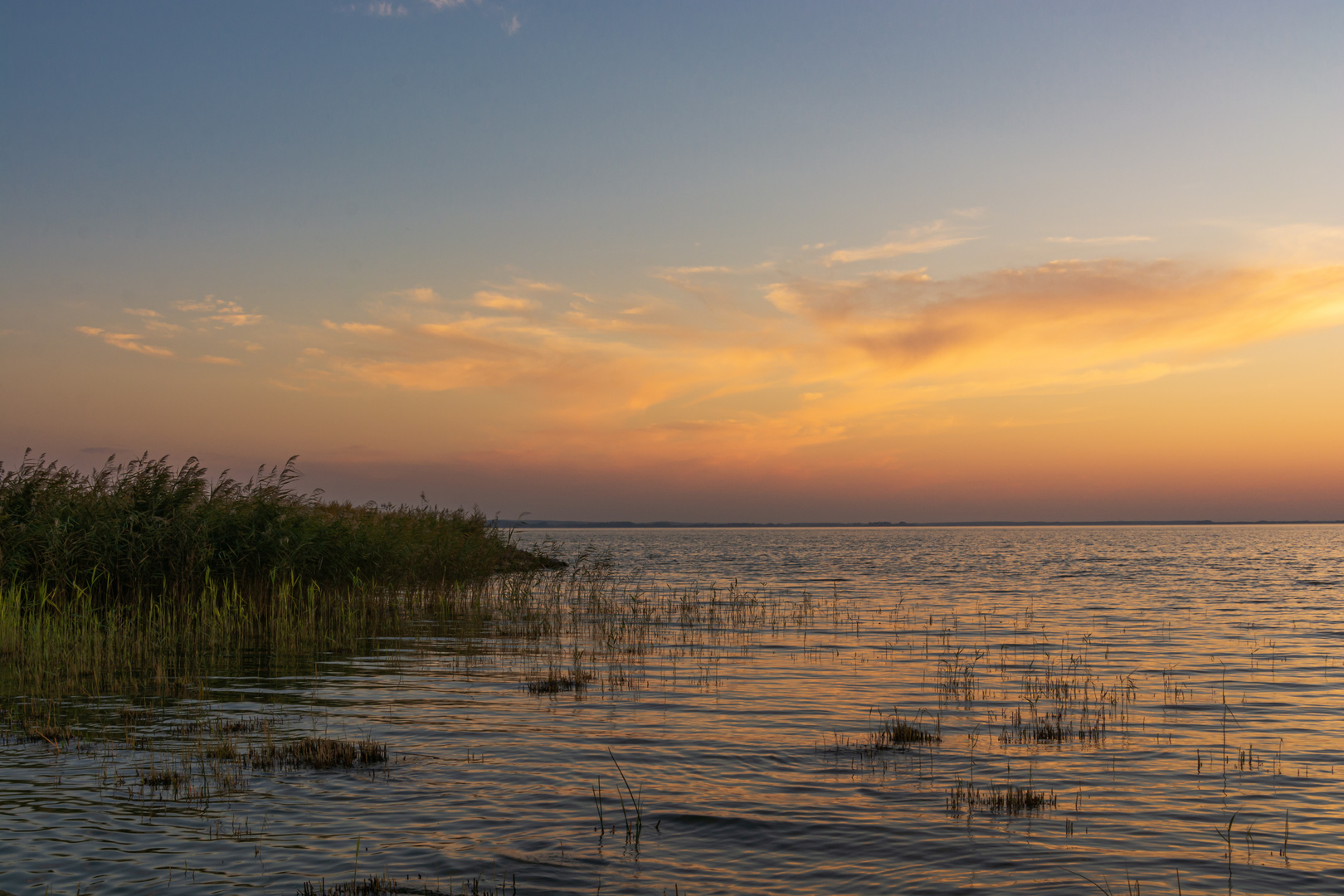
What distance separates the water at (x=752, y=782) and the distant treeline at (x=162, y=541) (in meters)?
5.68

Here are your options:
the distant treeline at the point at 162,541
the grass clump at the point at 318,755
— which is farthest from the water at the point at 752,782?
the distant treeline at the point at 162,541

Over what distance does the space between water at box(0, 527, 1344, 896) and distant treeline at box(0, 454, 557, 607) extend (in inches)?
224

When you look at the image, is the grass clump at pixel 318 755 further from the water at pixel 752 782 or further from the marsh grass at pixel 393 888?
the marsh grass at pixel 393 888

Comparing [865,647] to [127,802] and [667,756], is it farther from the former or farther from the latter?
[127,802]

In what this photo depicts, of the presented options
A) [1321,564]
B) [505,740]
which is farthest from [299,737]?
[1321,564]

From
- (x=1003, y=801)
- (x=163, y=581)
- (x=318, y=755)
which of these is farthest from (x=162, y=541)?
(x=1003, y=801)

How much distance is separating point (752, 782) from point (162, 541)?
19.8 meters

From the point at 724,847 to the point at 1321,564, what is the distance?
79205 mm

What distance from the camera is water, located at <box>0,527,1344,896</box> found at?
8719 millimetres

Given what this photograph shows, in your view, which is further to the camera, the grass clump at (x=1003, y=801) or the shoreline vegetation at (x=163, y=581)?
the shoreline vegetation at (x=163, y=581)

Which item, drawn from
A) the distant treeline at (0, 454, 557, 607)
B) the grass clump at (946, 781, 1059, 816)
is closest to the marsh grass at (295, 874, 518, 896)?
the grass clump at (946, 781, 1059, 816)

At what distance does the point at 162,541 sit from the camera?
2442 cm

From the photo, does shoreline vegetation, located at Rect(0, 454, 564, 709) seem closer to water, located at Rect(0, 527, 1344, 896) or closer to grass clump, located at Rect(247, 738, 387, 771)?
water, located at Rect(0, 527, 1344, 896)

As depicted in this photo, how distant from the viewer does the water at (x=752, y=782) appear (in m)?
8.72
